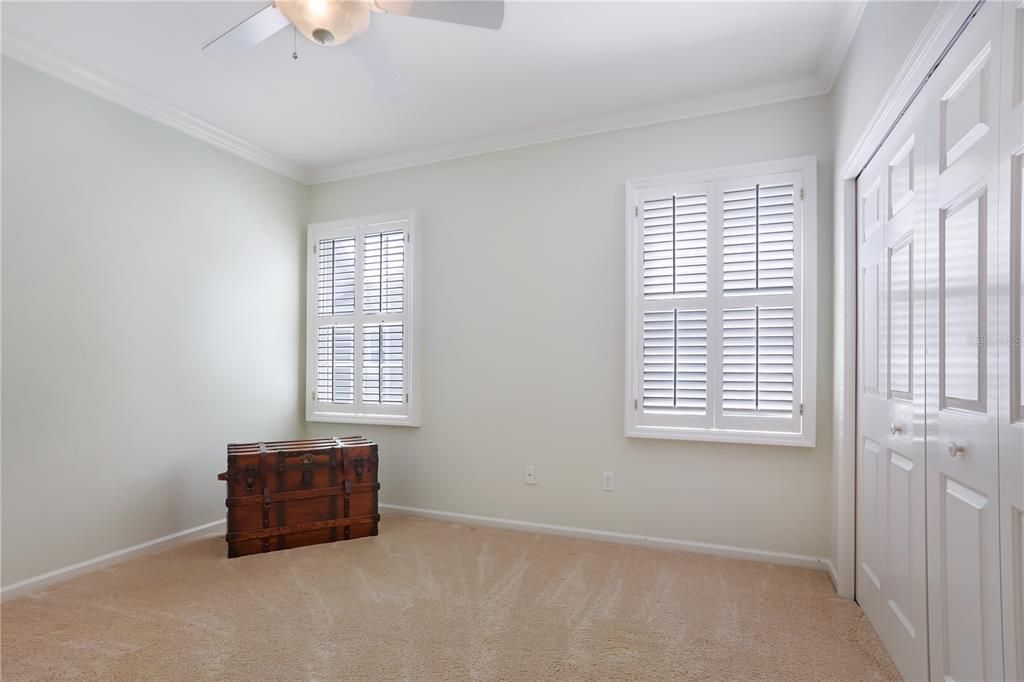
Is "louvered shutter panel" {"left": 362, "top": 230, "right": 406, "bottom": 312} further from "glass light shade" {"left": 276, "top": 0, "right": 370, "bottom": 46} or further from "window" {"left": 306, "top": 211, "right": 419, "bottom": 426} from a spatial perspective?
"glass light shade" {"left": 276, "top": 0, "right": 370, "bottom": 46}

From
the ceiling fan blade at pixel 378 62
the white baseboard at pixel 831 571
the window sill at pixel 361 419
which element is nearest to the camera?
the ceiling fan blade at pixel 378 62

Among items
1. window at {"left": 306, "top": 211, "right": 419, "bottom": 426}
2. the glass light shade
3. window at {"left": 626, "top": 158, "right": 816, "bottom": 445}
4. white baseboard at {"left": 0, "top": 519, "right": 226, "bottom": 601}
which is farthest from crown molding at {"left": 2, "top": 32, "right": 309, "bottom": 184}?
window at {"left": 626, "top": 158, "right": 816, "bottom": 445}

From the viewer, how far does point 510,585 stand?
2816mm

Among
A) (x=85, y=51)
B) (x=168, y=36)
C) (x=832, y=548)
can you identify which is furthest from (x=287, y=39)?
(x=832, y=548)

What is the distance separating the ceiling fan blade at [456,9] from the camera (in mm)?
1923

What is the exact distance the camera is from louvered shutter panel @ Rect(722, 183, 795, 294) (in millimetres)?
3084

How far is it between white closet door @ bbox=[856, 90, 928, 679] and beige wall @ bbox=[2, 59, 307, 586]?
3.79m

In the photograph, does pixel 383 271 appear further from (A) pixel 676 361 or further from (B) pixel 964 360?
(B) pixel 964 360

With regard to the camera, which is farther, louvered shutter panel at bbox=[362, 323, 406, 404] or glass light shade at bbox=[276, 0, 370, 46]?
louvered shutter panel at bbox=[362, 323, 406, 404]

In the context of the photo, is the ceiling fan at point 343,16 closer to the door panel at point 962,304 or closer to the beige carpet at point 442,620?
the door panel at point 962,304

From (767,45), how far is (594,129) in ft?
3.59

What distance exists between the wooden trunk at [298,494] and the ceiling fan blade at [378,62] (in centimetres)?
217

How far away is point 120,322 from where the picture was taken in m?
3.19

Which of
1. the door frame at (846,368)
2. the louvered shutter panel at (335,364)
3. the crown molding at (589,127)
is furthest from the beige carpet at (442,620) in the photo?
the crown molding at (589,127)
